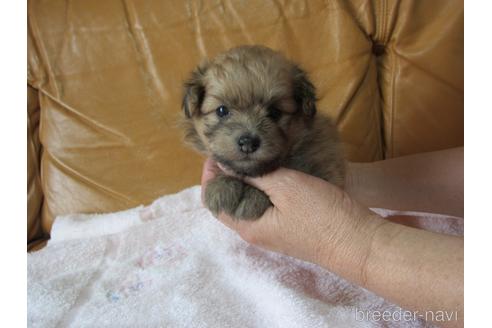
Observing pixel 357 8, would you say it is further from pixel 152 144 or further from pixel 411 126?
pixel 152 144

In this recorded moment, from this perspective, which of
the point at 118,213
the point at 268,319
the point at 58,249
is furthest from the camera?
the point at 118,213

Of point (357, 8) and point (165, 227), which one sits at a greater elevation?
point (357, 8)

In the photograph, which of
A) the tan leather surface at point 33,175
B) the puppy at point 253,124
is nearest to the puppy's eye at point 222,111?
the puppy at point 253,124

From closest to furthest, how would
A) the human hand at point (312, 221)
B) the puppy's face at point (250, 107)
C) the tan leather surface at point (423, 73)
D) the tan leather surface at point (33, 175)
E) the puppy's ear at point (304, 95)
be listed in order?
the human hand at point (312, 221), the puppy's face at point (250, 107), the puppy's ear at point (304, 95), the tan leather surface at point (423, 73), the tan leather surface at point (33, 175)

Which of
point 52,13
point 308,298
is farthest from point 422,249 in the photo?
point 52,13

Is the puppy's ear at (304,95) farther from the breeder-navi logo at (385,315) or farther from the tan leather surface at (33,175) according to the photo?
the tan leather surface at (33,175)
